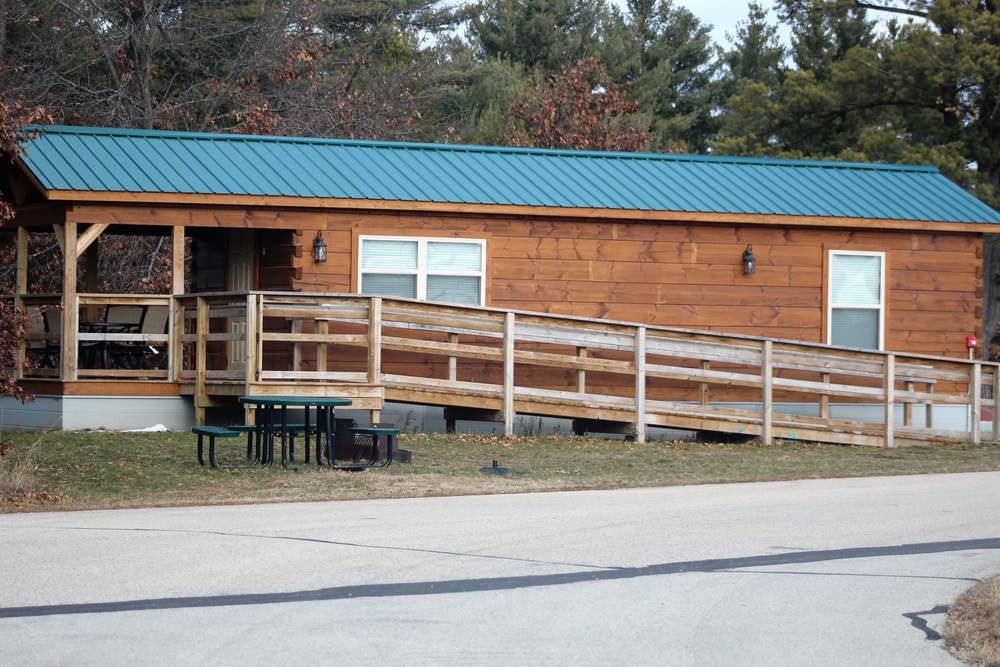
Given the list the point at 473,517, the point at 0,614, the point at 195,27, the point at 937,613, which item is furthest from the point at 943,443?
the point at 195,27

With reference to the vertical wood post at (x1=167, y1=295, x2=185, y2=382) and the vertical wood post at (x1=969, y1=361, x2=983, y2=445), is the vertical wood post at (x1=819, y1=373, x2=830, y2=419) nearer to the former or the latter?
the vertical wood post at (x1=969, y1=361, x2=983, y2=445)

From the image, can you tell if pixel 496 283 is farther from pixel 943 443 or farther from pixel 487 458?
pixel 943 443

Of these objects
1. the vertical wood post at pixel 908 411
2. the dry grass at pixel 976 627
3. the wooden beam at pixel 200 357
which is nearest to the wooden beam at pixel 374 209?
the wooden beam at pixel 200 357

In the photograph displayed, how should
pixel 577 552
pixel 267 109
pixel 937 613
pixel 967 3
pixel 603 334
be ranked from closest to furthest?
1. pixel 937 613
2. pixel 577 552
3. pixel 603 334
4. pixel 267 109
5. pixel 967 3

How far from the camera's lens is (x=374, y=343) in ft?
50.6

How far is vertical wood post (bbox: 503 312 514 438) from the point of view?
1627 centimetres

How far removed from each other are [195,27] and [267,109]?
291 cm

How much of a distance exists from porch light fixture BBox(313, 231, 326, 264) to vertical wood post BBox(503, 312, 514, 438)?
2568 mm

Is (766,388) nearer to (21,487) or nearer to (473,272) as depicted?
(473,272)

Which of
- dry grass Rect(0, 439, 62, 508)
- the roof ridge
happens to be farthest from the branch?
dry grass Rect(0, 439, 62, 508)

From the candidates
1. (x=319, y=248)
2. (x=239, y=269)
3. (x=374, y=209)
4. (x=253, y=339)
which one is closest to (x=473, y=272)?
(x=374, y=209)

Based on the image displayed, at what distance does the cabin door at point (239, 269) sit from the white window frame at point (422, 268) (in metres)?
1.94

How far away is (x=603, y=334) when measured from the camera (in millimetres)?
16781

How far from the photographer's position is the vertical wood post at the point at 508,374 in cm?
1627
